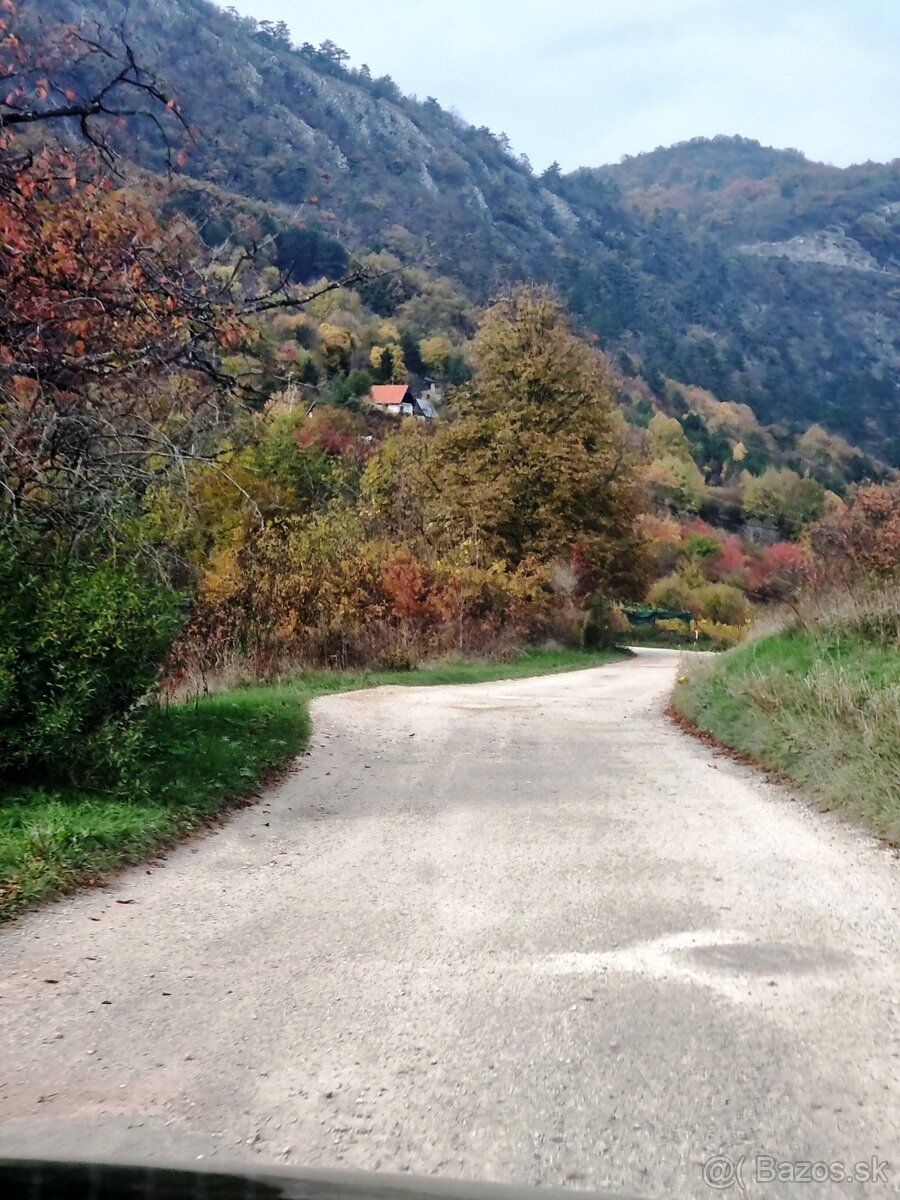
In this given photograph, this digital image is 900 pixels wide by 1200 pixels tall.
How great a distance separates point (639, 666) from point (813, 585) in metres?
15.6

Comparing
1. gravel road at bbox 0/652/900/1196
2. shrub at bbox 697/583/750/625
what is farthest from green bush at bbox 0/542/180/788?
shrub at bbox 697/583/750/625

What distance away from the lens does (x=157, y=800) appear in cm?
804

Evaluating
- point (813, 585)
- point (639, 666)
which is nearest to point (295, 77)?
point (639, 666)

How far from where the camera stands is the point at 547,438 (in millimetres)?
36625

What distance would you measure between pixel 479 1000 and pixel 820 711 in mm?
7179

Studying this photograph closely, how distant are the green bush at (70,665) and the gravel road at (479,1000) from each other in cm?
121

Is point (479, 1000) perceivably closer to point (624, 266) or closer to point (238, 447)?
point (238, 447)

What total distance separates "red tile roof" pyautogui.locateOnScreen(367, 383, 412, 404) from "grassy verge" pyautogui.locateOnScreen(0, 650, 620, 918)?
62.9 m

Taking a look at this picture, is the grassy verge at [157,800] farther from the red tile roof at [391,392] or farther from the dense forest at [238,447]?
the red tile roof at [391,392]

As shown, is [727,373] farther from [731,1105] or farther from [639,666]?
[731,1105]

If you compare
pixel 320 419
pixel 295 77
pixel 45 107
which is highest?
pixel 295 77

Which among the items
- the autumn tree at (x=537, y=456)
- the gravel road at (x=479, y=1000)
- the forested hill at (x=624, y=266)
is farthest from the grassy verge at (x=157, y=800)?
the forested hill at (x=624, y=266)

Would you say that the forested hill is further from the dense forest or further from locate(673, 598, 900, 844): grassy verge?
locate(673, 598, 900, 844): grassy verge

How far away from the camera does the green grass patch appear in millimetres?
8703
